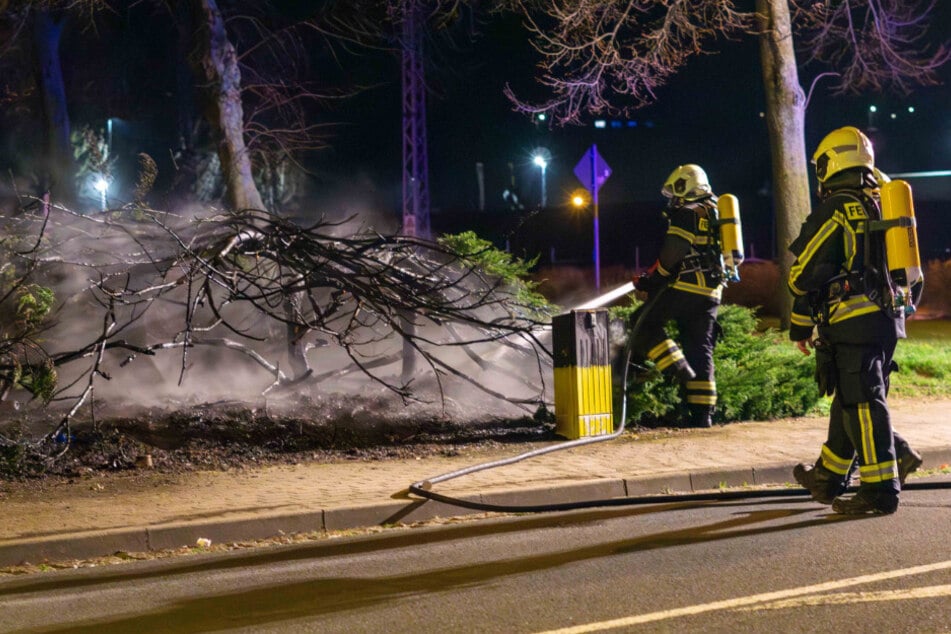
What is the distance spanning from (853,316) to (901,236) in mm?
535

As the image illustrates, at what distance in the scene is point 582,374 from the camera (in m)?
9.48

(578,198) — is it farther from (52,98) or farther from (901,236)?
(52,98)

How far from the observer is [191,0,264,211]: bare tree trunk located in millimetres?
14250

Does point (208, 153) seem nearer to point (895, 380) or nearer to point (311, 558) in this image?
point (895, 380)

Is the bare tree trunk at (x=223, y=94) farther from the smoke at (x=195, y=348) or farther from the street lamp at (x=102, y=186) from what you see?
the smoke at (x=195, y=348)

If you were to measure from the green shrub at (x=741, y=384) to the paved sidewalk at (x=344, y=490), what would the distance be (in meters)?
0.59

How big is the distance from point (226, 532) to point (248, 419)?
2.91 metres

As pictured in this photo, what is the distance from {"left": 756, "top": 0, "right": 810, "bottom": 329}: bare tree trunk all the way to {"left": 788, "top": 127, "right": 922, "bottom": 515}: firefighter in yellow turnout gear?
8465mm

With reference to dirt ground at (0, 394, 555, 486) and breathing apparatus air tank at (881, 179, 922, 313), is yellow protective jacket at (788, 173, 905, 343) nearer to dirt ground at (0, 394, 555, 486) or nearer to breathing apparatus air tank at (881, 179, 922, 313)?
breathing apparatus air tank at (881, 179, 922, 313)

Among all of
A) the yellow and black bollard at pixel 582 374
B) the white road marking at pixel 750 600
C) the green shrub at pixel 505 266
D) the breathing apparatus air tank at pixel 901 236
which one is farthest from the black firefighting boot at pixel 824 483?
the green shrub at pixel 505 266

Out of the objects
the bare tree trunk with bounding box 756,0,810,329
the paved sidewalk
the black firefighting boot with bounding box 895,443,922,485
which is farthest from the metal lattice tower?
the black firefighting boot with bounding box 895,443,922,485

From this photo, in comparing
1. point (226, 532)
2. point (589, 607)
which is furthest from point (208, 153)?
point (589, 607)

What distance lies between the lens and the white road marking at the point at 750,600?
427 centimetres

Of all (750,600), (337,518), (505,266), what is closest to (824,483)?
(750,600)
